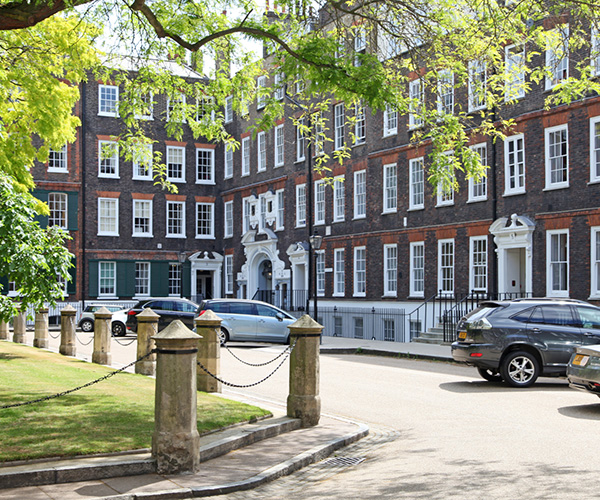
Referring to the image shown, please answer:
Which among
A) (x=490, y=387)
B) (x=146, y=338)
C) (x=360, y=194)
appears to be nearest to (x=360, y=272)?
(x=360, y=194)

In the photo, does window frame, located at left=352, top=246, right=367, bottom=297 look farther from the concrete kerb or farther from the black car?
the concrete kerb

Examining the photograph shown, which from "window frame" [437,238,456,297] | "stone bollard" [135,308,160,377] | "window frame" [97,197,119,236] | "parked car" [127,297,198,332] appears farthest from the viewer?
"window frame" [97,197,119,236]

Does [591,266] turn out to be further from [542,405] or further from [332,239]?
[332,239]

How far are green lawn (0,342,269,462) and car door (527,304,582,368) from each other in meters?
6.70

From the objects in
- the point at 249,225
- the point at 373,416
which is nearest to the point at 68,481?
the point at 373,416

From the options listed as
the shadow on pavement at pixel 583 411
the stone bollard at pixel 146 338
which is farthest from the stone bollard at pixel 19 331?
the shadow on pavement at pixel 583 411

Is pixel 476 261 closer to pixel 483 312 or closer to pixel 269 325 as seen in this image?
pixel 269 325

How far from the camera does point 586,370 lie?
11.9 metres

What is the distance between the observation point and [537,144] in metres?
26.8

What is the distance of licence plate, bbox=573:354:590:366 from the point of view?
39.6 feet

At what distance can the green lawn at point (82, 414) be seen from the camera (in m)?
8.30

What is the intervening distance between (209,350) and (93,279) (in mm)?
32645

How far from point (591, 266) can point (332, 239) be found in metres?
15.8

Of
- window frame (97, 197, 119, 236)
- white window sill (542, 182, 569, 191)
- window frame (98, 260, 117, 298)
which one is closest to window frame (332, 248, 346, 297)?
white window sill (542, 182, 569, 191)
